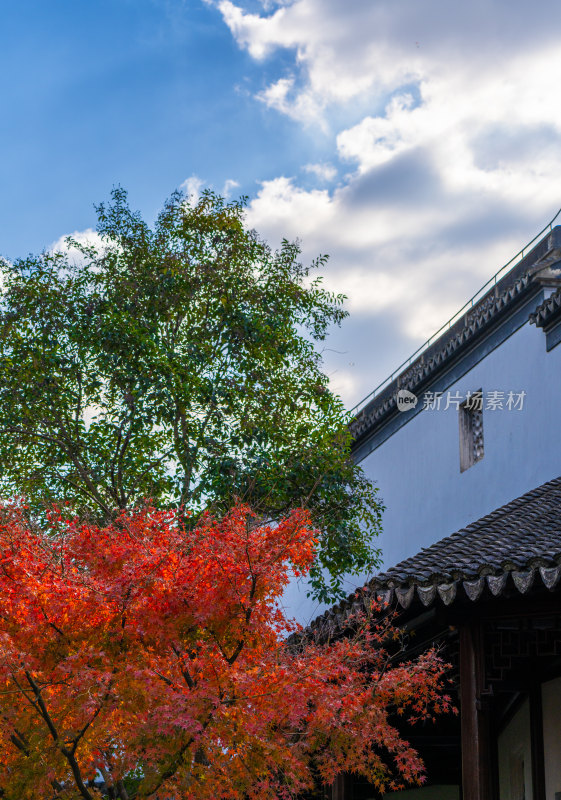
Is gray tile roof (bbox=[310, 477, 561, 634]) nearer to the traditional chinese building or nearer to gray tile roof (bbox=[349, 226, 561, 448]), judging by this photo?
the traditional chinese building

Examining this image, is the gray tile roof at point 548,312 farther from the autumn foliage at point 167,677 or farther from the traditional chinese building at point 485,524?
the autumn foliage at point 167,677

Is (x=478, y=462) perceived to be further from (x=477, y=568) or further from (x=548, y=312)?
(x=477, y=568)

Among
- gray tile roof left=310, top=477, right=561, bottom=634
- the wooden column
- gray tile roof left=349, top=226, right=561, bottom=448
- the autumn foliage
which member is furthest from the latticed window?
the wooden column

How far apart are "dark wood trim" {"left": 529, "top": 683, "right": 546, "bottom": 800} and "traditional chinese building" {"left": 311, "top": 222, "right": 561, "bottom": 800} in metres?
0.01

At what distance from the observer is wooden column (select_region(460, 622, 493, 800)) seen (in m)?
8.07

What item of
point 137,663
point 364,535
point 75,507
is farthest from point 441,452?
point 137,663

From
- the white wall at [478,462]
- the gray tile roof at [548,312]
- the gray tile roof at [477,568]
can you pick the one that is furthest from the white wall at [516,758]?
the gray tile roof at [548,312]

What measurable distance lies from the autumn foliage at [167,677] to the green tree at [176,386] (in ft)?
22.9

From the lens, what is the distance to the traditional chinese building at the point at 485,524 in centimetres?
817

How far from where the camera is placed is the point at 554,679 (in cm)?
913

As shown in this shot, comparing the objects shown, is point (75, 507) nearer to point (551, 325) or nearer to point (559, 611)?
point (551, 325)

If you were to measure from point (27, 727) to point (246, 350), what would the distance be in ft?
33.0

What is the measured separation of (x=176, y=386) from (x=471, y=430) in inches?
279

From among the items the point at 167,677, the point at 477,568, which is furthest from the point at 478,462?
the point at 167,677
